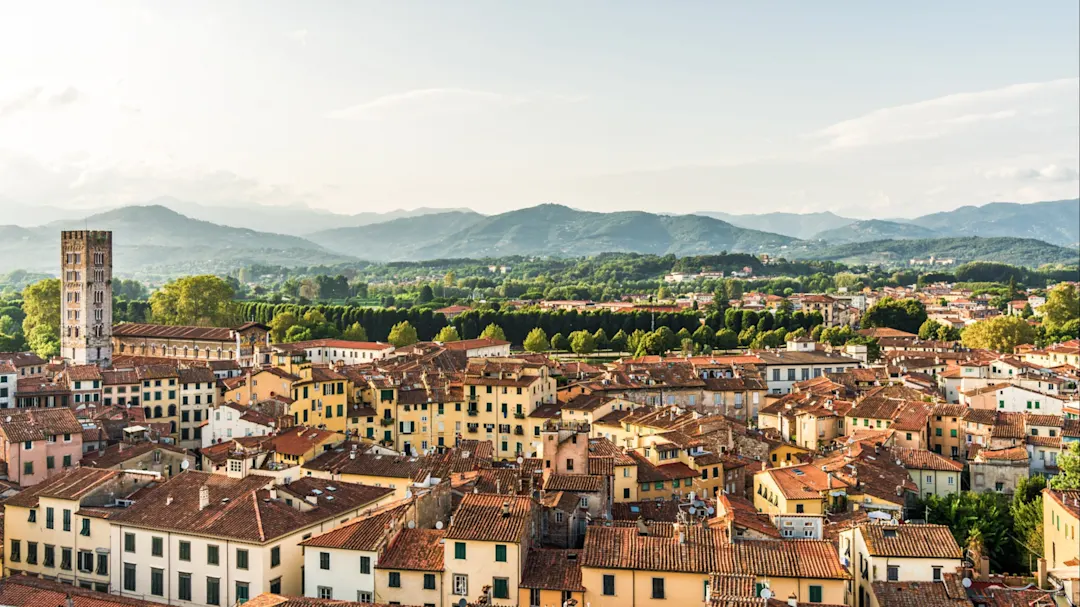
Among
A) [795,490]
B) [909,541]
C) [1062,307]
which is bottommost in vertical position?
[795,490]

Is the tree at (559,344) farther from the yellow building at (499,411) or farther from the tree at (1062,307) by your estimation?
the yellow building at (499,411)

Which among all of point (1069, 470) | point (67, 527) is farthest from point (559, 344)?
point (67, 527)

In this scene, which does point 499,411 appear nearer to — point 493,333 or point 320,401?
point 320,401

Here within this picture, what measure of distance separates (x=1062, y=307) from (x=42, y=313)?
101635mm

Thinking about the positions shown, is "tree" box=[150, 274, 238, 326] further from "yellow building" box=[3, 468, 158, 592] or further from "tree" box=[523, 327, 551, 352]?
"yellow building" box=[3, 468, 158, 592]

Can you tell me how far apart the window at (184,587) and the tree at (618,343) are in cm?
8043

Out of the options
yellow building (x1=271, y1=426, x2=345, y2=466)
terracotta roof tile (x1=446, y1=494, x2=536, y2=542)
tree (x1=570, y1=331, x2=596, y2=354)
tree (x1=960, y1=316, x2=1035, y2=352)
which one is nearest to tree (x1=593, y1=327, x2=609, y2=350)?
tree (x1=570, y1=331, x2=596, y2=354)

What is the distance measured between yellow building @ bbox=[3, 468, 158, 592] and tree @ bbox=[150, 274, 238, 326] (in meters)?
82.4

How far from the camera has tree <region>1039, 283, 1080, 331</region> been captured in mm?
106562

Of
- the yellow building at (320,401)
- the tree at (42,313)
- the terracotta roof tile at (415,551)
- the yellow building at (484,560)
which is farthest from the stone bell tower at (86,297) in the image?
the yellow building at (484,560)

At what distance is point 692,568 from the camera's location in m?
→ 22.3

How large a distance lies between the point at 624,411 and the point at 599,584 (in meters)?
28.9

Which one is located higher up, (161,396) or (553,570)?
(161,396)

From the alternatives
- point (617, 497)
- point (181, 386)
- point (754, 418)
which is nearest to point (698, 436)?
point (617, 497)
